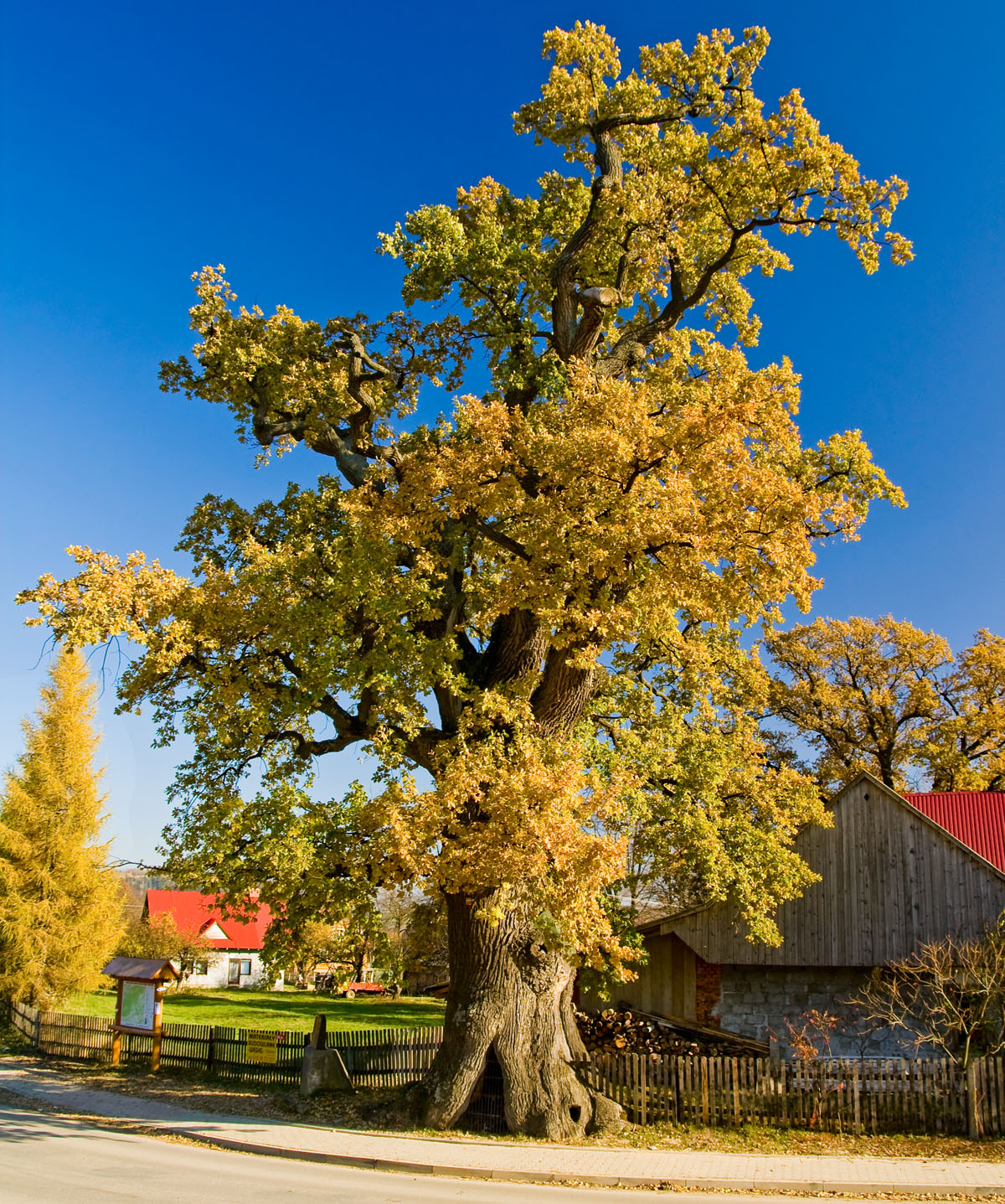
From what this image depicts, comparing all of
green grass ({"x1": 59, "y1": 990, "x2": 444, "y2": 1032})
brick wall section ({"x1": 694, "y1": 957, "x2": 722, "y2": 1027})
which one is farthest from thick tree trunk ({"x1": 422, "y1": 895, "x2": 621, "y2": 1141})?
green grass ({"x1": 59, "y1": 990, "x2": 444, "y2": 1032})

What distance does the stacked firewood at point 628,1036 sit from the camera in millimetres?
19703

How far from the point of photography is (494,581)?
17562mm

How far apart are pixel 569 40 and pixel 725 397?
7.34 meters

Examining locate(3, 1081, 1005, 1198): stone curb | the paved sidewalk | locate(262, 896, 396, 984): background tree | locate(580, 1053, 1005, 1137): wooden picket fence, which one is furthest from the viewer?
locate(262, 896, 396, 984): background tree

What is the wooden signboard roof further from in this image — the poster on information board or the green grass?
the green grass

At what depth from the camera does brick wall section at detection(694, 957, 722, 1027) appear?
72.5 ft

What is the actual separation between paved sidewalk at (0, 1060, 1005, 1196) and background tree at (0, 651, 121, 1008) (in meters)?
15.8

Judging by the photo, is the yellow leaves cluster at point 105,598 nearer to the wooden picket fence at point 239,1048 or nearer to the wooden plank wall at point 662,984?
the wooden picket fence at point 239,1048

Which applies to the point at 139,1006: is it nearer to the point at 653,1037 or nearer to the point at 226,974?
the point at 653,1037

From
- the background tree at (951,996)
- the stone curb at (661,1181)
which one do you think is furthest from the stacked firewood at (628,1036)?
the stone curb at (661,1181)

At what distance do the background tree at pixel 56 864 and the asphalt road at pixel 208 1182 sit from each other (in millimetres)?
16332

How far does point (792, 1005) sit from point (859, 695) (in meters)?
15.4

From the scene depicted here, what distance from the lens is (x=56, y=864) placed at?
3003 centimetres

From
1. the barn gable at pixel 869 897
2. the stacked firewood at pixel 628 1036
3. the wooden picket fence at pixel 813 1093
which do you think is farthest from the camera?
the barn gable at pixel 869 897
